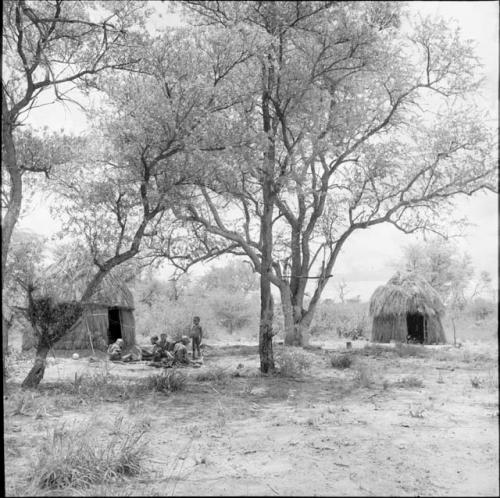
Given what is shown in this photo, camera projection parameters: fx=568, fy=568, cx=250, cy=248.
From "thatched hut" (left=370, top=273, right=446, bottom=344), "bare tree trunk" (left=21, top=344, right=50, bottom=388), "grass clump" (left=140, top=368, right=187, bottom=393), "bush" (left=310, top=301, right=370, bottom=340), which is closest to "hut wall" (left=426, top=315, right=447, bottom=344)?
"thatched hut" (left=370, top=273, right=446, bottom=344)

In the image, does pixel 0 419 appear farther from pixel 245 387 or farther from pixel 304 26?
pixel 245 387

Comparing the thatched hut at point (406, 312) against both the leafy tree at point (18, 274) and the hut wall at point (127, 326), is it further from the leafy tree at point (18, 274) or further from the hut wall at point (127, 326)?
the leafy tree at point (18, 274)

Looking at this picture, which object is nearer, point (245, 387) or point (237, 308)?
point (245, 387)

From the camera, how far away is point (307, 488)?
8.75 feet

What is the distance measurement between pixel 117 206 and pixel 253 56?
2104 mm

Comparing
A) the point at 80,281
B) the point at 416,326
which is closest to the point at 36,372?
the point at 80,281

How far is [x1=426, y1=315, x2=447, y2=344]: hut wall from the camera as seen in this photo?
47.0 ft

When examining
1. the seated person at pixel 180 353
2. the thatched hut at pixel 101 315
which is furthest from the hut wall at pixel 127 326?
the seated person at pixel 180 353

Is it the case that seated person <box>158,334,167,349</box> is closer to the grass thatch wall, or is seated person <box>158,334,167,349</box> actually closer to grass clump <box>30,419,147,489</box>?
the grass thatch wall

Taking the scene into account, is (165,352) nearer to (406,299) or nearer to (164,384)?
(164,384)

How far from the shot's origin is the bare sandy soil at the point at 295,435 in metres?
2.73

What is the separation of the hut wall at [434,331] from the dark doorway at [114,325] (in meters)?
7.61

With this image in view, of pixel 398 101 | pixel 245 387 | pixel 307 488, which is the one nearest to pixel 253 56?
pixel 245 387

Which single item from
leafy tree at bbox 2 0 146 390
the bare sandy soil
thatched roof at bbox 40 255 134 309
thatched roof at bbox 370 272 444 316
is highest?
leafy tree at bbox 2 0 146 390
